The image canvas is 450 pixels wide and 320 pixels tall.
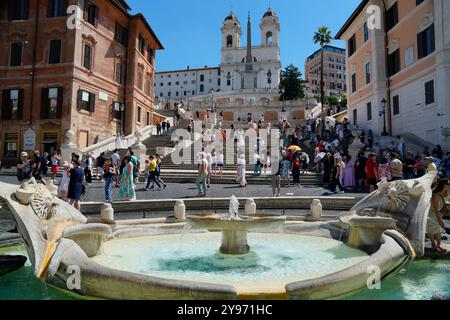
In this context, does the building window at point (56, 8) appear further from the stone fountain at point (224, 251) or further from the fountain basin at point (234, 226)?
the fountain basin at point (234, 226)

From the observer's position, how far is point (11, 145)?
86.3 feet

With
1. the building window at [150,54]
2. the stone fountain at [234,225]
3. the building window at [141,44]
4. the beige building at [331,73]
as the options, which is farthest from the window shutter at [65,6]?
the beige building at [331,73]

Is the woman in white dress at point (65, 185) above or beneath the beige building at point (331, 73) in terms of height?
beneath

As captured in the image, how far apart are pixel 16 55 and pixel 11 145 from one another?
7.49 meters

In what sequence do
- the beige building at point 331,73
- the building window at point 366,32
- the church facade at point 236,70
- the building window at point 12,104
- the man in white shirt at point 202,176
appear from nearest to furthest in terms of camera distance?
the man in white shirt at point 202,176, the building window at point 12,104, the building window at point 366,32, the church facade at point 236,70, the beige building at point 331,73

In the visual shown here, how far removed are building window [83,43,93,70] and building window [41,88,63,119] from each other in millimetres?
3113

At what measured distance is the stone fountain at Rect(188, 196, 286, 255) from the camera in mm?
5245

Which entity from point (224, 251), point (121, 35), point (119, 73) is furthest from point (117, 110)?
point (224, 251)

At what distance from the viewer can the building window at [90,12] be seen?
27.3 meters

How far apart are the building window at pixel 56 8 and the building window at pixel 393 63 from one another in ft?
Answer: 86.3

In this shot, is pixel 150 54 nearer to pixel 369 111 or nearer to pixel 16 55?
pixel 16 55

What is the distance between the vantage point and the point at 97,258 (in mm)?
5215

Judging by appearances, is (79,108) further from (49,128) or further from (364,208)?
(364,208)
